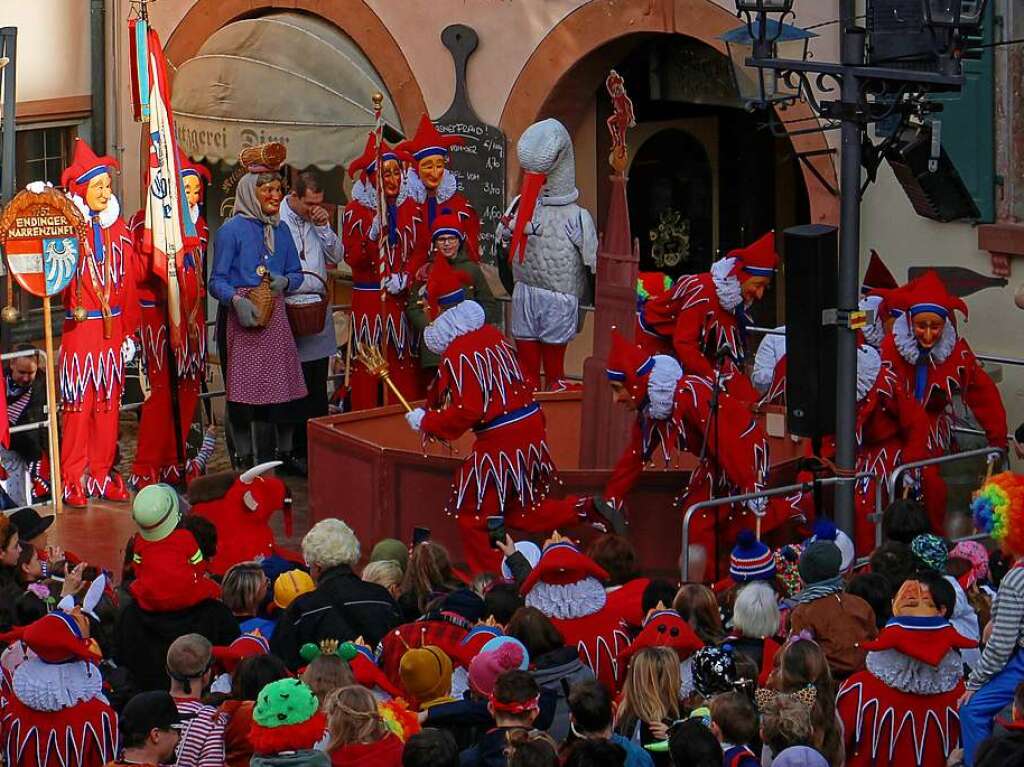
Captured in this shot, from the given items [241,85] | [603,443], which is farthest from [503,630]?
[241,85]

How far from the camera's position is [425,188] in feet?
52.7

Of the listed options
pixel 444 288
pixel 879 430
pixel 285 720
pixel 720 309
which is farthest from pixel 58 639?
pixel 720 309

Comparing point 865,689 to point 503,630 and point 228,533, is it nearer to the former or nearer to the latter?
point 503,630

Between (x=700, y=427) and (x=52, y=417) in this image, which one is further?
(x=52, y=417)

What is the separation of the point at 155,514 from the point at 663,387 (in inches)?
114

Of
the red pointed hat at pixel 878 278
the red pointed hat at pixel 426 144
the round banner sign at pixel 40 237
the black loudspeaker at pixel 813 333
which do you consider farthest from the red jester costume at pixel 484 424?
the red pointed hat at pixel 426 144

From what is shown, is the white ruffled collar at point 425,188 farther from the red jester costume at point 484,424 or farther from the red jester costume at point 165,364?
the red jester costume at point 484,424

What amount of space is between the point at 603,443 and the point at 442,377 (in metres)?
1.72

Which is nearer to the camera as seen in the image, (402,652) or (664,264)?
(402,652)

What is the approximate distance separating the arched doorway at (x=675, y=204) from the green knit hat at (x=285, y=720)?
1318 cm

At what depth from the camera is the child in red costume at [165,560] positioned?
9.34 metres

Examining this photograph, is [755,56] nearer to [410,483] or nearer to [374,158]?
[410,483]

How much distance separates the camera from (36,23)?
20.4 metres

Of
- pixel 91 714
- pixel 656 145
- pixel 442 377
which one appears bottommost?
pixel 91 714
